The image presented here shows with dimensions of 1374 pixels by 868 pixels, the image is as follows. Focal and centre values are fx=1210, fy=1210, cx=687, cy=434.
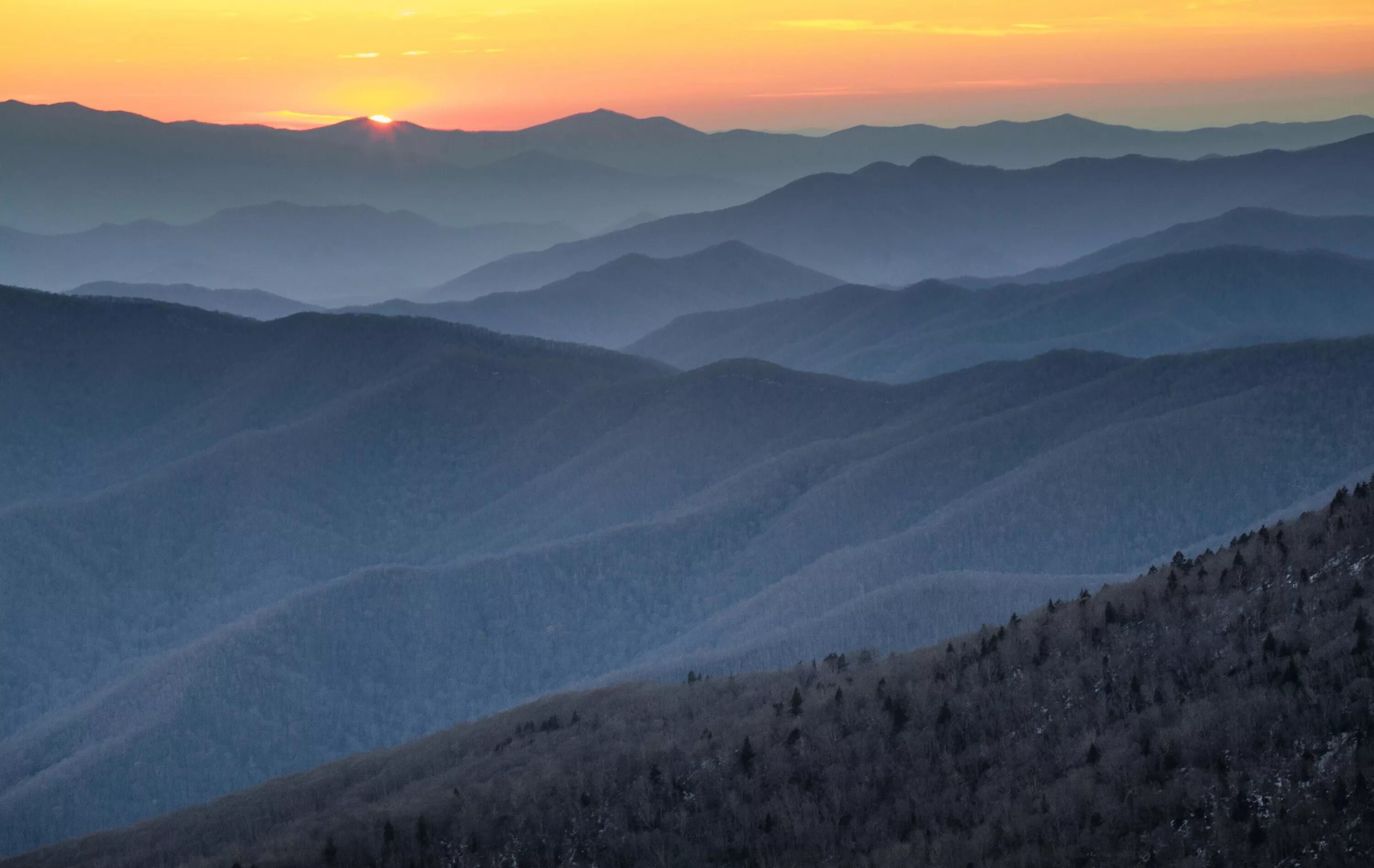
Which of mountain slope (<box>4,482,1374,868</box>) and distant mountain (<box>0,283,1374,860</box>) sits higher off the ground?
mountain slope (<box>4,482,1374,868</box>)

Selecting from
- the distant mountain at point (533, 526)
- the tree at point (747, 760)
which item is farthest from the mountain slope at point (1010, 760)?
the distant mountain at point (533, 526)

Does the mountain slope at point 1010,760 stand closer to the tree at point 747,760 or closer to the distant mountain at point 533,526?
the tree at point 747,760

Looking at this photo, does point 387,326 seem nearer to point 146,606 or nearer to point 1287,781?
point 146,606

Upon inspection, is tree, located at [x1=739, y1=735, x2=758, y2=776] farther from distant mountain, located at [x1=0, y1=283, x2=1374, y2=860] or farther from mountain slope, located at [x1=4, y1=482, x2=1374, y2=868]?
distant mountain, located at [x1=0, y1=283, x2=1374, y2=860]

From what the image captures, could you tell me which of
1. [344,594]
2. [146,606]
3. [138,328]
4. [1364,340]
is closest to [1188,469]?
[1364,340]

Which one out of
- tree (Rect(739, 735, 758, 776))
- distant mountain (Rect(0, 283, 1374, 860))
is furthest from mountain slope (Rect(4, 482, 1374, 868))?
distant mountain (Rect(0, 283, 1374, 860))

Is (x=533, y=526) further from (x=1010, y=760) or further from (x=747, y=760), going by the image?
(x=1010, y=760)
